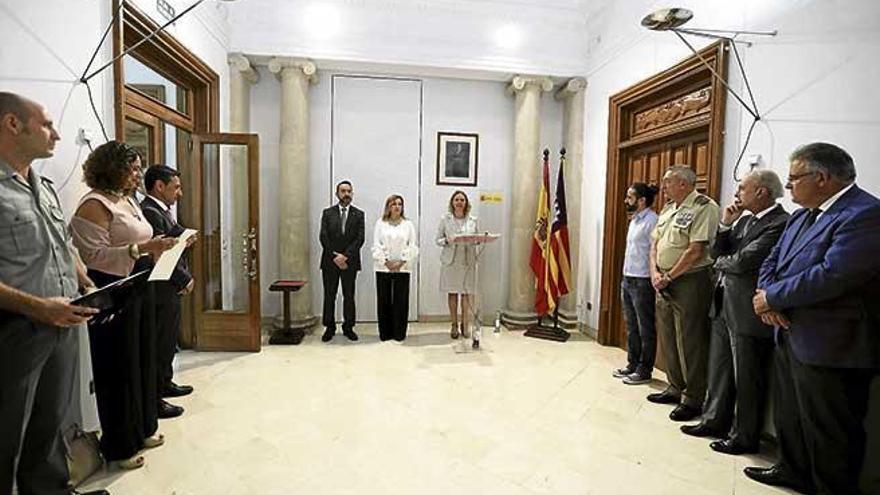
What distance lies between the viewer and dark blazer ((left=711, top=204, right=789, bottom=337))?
2.52 metres

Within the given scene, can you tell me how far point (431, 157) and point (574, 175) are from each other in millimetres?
1600

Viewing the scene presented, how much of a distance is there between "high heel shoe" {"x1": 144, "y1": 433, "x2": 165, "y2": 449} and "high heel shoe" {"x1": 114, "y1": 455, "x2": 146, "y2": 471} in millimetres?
174

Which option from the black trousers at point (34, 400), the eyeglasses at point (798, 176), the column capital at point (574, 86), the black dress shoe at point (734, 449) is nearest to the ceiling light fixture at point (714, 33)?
the eyeglasses at point (798, 176)

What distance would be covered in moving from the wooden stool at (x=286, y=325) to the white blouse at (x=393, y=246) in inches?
31.2

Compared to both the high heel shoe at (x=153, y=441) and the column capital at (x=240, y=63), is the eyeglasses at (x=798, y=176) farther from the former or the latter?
the column capital at (x=240, y=63)

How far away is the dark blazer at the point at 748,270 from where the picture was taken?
2.52 m

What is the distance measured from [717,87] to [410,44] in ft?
9.93

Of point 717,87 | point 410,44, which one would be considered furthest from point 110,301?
→ point 410,44

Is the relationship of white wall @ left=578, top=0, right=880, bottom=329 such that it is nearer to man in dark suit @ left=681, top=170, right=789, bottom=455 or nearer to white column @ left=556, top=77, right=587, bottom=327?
man in dark suit @ left=681, top=170, right=789, bottom=455

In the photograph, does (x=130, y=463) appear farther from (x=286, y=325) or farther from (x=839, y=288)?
(x=839, y=288)

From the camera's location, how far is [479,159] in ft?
18.8

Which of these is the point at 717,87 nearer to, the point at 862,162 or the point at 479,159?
the point at 862,162

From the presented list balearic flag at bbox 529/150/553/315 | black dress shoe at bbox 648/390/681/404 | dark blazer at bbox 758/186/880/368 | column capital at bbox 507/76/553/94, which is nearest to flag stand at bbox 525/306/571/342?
balearic flag at bbox 529/150/553/315

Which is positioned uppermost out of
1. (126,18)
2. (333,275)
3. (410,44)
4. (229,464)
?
(410,44)
